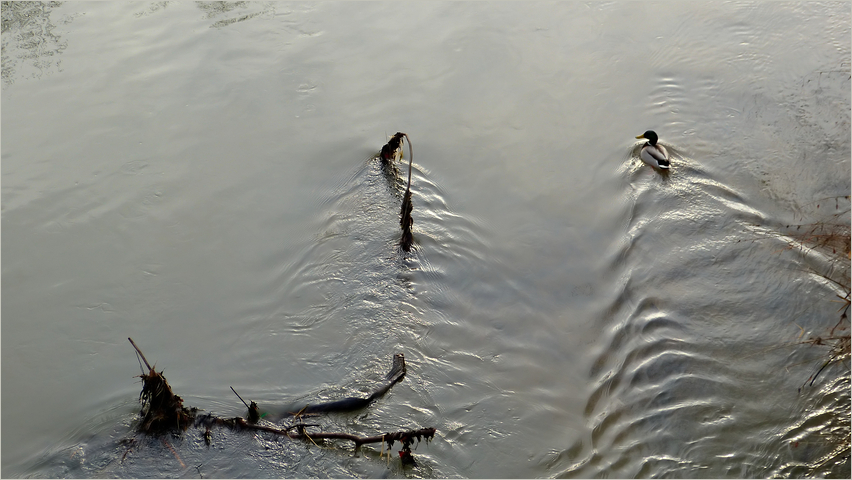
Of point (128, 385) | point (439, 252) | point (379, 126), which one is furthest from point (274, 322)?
point (379, 126)

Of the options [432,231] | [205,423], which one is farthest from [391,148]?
[205,423]

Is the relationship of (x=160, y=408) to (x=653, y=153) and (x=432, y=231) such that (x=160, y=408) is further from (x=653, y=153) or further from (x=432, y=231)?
(x=653, y=153)

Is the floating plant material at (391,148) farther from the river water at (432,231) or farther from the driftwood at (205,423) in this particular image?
the driftwood at (205,423)

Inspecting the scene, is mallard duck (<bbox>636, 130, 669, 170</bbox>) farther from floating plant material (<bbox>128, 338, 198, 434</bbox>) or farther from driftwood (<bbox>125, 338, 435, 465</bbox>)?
floating plant material (<bbox>128, 338, 198, 434</bbox>)

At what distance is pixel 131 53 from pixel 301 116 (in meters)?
3.02

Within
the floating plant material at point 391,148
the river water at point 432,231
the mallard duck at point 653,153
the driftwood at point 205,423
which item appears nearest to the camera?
the driftwood at point 205,423

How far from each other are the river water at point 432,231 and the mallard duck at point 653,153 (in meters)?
0.25

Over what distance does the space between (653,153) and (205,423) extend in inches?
224

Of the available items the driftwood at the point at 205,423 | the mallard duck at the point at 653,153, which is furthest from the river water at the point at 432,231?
the mallard duck at the point at 653,153

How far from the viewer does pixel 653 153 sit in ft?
25.5

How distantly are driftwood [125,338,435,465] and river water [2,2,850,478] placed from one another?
4.7 inches

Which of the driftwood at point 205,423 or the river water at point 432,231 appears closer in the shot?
the driftwood at point 205,423

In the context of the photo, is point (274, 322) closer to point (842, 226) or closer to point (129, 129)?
point (129, 129)

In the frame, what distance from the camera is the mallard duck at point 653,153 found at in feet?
25.1
